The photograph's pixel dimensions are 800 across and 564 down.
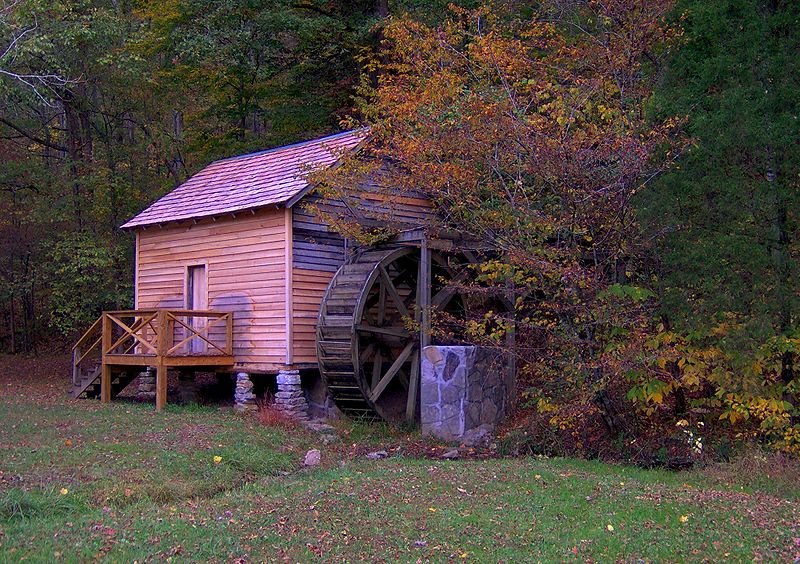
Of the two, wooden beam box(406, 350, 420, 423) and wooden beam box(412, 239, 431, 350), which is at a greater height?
wooden beam box(412, 239, 431, 350)

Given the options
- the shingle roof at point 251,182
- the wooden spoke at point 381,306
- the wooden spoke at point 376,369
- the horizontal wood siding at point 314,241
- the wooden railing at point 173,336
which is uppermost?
the shingle roof at point 251,182

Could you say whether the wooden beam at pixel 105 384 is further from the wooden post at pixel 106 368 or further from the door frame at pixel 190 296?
the door frame at pixel 190 296

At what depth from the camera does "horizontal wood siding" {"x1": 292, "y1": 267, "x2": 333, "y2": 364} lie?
16.2 m

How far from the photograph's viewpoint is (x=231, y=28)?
2448 cm

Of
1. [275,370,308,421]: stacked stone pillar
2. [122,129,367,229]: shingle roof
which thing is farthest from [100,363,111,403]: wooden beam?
[275,370,308,421]: stacked stone pillar

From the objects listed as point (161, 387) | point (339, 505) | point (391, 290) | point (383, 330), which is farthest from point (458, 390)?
point (339, 505)

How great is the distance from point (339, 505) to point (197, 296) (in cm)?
1040

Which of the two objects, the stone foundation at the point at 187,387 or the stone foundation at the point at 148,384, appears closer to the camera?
the stone foundation at the point at 187,387

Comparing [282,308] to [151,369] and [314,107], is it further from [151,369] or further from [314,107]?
[314,107]

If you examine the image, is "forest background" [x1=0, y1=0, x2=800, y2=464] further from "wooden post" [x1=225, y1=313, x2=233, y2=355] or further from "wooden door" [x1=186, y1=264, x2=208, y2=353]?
"wooden door" [x1=186, y1=264, x2=208, y2=353]

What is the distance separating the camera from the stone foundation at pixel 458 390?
47.8 ft

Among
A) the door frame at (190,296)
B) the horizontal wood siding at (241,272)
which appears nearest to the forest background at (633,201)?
the horizontal wood siding at (241,272)

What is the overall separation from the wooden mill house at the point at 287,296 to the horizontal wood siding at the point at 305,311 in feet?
0.08

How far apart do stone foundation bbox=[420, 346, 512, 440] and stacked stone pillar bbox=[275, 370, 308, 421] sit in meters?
2.60
